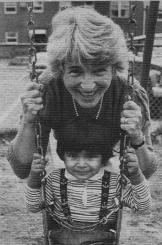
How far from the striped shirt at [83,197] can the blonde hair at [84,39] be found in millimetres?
435

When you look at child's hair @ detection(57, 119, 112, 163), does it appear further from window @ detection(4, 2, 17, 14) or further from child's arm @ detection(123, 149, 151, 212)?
window @ detection(4, 2, 17, 14)

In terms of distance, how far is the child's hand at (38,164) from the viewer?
1728 mm

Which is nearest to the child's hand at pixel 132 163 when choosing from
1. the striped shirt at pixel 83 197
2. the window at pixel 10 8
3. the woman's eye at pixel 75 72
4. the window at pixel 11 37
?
the striped shirt at pixel 83 197

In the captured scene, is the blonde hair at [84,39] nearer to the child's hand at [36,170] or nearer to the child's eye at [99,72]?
the child's eye at [99,72]

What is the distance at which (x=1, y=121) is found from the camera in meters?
5.90

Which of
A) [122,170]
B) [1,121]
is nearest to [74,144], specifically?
[122,170]

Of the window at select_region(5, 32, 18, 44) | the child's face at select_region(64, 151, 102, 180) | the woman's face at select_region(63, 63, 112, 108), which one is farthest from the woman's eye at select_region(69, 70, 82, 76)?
the window at select_region(5, 32, 18, 44)

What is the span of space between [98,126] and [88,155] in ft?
0.39

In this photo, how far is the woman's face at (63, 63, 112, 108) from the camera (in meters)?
1.68

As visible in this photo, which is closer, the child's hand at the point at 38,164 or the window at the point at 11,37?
the child's hand at the point at 38,164

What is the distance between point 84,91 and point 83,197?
0.40 meters

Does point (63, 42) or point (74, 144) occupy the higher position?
point (63, 42)

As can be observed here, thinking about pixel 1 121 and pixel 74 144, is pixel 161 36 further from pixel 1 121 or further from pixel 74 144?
pixel 74 144

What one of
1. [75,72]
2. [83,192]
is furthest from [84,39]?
[83,192]
